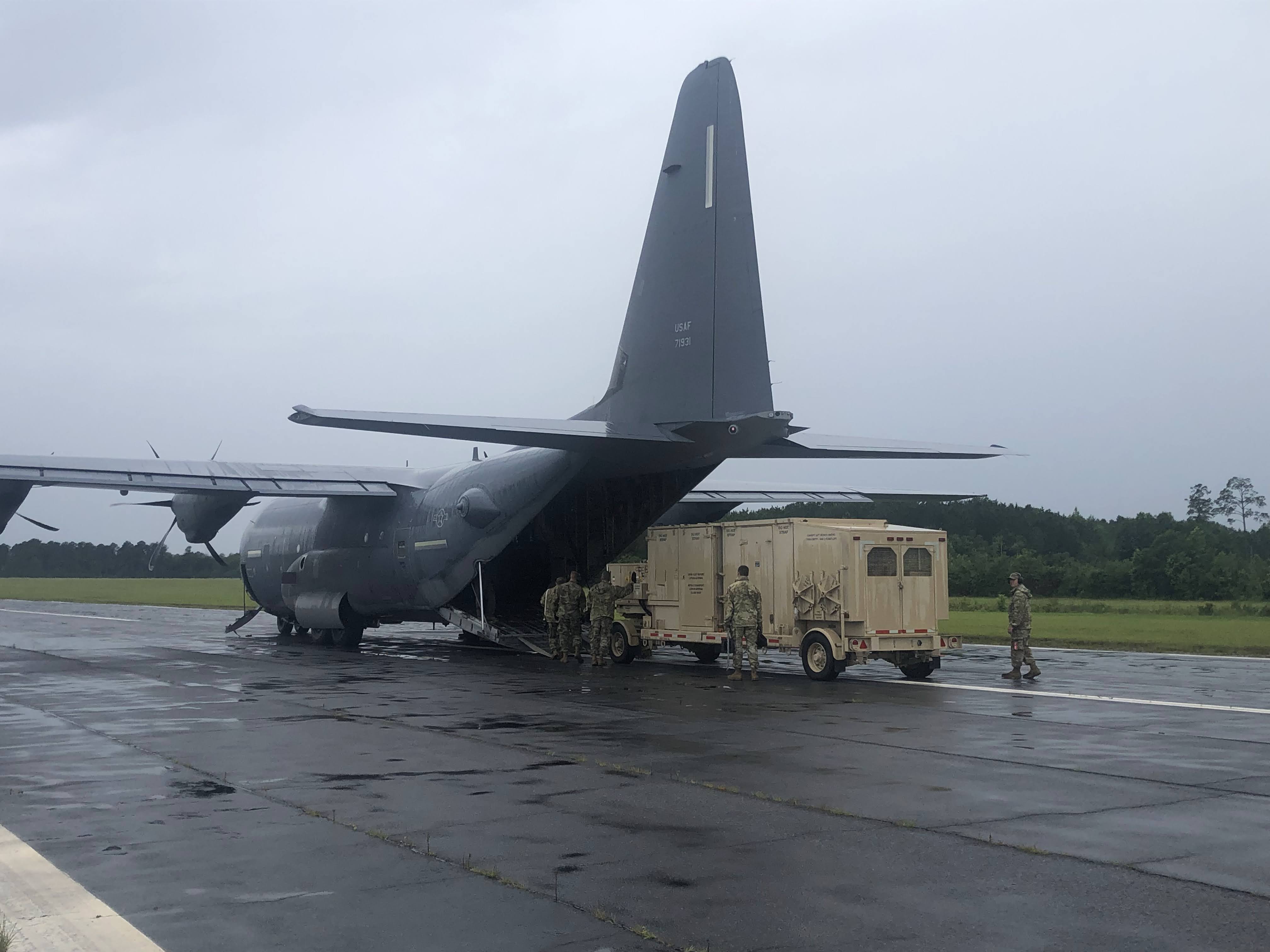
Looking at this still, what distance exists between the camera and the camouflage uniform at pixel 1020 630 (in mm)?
18391

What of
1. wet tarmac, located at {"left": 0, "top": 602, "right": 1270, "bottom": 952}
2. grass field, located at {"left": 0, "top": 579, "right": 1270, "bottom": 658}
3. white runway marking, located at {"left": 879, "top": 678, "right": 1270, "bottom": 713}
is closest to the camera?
wet tarmac, located at {"left": 0, "top": 602, "right": 1270, "bottom": 952}

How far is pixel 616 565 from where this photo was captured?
77.7 ft

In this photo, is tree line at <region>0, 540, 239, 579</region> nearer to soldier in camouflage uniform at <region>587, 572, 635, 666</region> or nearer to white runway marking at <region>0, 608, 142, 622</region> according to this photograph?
white runway marking at <region>0, 608, 142, 622</region>

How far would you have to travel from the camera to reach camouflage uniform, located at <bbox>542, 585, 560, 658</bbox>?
22562 mm

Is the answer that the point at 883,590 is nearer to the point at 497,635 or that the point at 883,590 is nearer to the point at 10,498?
the point at 497,635

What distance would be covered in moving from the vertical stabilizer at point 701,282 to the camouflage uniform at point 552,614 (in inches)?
→ 172

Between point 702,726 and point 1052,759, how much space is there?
388cm

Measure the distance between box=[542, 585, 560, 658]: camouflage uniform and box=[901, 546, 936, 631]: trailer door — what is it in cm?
709

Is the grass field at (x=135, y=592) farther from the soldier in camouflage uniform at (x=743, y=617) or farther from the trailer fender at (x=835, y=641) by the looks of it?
the trailer fender at (x=835, y=641)

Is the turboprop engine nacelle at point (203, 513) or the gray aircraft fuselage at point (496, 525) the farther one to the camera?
the turboprop engine nacelle at point (203, 513)

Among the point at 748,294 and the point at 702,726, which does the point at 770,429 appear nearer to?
the point at 748,294

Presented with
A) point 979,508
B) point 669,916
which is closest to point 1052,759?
point 669,916

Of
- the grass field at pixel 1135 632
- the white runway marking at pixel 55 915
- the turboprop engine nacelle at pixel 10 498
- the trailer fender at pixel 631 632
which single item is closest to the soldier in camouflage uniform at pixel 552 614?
the trailer fender at pixel 631 632

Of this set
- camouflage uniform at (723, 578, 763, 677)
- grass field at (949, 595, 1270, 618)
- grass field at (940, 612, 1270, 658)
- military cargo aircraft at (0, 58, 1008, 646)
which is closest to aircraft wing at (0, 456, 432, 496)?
military cargo aircraft at (0, 58, 1008, 646)
